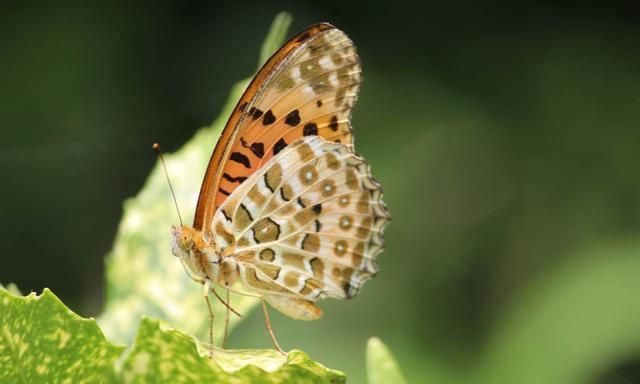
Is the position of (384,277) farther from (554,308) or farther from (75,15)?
(75,15)

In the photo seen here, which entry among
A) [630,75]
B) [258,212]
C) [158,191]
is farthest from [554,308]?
[158,191]

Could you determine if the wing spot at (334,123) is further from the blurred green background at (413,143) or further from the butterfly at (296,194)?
the blurred green background at (413,143)

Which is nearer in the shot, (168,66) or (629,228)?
(629,228)

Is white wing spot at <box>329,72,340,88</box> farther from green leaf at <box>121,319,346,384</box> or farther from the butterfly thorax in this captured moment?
green leaf at <box>121,319,346,384</box>

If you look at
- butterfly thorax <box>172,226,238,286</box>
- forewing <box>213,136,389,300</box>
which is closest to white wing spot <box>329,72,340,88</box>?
forewing <box>213,136,389,300</box>

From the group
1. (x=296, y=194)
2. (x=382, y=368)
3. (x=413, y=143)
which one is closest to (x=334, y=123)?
(x=296, y=194)

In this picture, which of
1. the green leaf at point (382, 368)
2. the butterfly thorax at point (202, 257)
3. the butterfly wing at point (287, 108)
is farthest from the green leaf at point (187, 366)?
the butterfly wing at point (287, 108)

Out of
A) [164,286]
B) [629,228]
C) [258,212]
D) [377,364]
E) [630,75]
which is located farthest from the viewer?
[630,75]

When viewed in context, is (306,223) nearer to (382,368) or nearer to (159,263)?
(159,263)
